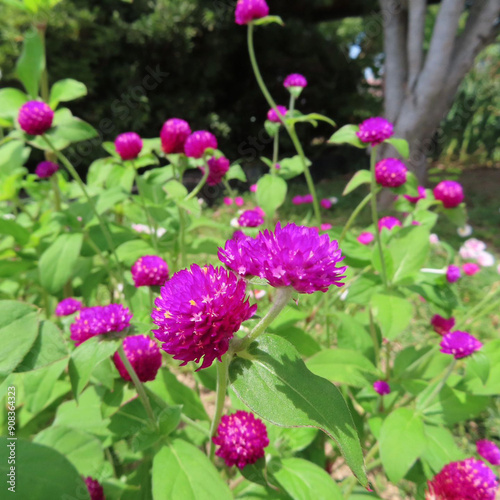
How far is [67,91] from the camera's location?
1.12m

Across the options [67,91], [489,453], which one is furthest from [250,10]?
[489,453]

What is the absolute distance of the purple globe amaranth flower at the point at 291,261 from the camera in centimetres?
38

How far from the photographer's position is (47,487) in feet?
1.53

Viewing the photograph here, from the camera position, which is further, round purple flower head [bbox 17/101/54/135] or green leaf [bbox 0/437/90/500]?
round purple flower head [bbox 17/101/54/135]

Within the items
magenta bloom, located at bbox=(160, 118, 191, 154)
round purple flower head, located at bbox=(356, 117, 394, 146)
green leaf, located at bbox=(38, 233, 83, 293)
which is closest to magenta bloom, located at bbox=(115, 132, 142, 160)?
magenta bloom, located at bbox=(160, 118, 191, 154)

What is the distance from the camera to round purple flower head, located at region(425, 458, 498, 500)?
66 centimetres

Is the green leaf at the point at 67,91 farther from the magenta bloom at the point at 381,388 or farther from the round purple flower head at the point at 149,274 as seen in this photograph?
the magenta bloom at the point at 381,388

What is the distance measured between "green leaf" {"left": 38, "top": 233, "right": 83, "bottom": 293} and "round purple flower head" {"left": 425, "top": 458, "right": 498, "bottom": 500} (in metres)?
0.95

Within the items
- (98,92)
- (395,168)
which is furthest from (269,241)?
(98,92)

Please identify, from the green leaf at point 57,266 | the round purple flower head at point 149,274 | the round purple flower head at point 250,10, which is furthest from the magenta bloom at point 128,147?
the round purple flower head at point 250,10

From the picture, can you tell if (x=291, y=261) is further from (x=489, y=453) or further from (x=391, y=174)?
(x=489, y=453)

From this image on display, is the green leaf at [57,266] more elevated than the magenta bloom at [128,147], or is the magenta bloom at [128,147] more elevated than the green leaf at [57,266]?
the magenta bloom at [128,147]

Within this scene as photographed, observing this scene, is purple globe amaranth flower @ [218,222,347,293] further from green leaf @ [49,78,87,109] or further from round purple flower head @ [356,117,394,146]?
green leaf @ [49,78,87,109]

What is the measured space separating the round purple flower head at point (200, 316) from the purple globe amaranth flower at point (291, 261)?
32 mm
